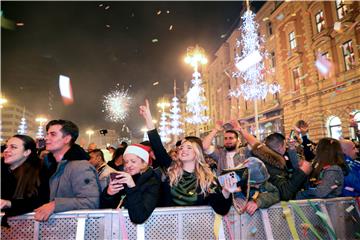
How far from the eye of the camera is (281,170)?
11.8 feet

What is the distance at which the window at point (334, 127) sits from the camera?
728 inches

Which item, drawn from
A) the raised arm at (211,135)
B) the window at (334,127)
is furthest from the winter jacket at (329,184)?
the window at (334,127)

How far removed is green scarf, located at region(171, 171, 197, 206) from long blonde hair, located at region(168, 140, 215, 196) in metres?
0.05

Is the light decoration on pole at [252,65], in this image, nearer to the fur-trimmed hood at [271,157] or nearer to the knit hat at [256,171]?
the fur-trimmed hood at [271,157]

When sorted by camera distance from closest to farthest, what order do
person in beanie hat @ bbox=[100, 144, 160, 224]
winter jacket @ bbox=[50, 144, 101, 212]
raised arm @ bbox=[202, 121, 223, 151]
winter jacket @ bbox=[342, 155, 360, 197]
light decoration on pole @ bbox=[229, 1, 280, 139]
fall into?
person in beanie hat @ bbox=[100, 144, 160, 224] → winter jacket @ bbox=[50, 144, 101, 212] → winter jacket @ bbox=[342, 155, 360, 197] → raised arm @ bbox=[202, 121, 223, 151] → light decoration on pole @ bbox=[229, 1, 280, 139]

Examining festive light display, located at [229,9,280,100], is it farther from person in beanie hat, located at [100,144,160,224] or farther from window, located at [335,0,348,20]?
person in beanie hat, located at [100,144,160,224]

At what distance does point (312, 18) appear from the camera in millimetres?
21516

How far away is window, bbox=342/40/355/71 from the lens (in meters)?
17.5

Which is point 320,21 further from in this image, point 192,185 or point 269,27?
point 192,185

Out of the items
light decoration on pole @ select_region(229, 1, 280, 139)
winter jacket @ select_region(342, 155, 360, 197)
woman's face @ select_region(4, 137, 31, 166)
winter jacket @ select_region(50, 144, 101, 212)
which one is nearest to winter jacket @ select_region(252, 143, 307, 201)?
winter jacket @ select_region(342, 155, 360, 197)

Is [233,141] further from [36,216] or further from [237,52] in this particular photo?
[237,52]

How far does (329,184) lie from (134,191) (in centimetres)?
295

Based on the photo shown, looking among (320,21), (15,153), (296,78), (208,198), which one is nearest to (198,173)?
(208,198)

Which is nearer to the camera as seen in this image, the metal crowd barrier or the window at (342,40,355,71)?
the metal crowd barrier
